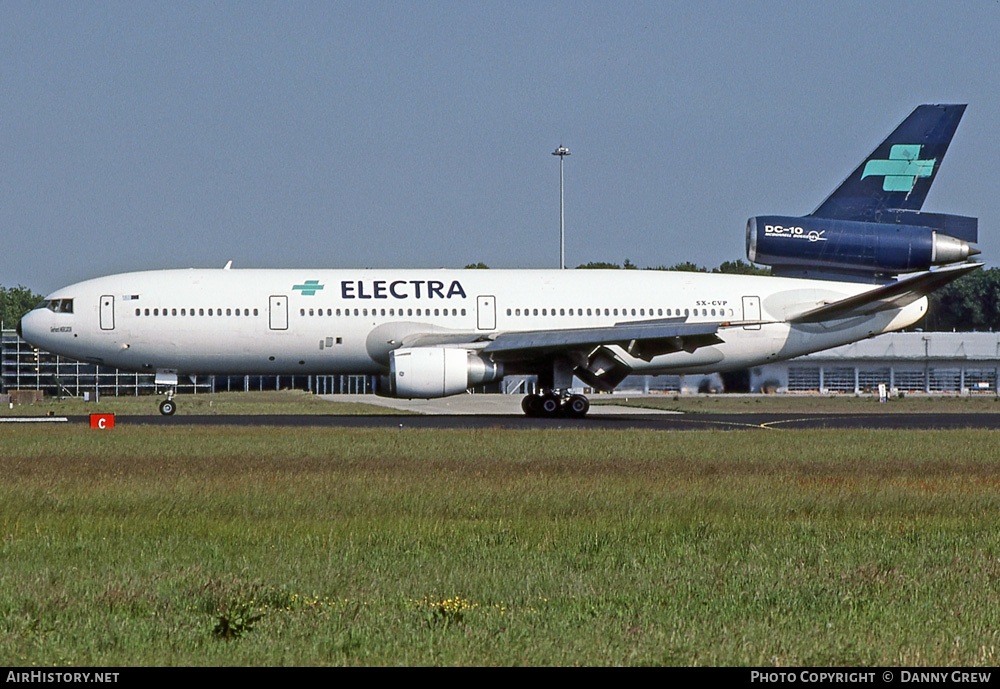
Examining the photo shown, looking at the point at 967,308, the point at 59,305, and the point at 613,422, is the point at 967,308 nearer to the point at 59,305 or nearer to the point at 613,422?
the point at 613,422

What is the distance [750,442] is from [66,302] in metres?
19.5

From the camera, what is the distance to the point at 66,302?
105ft

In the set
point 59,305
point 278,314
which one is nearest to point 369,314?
point 278,314

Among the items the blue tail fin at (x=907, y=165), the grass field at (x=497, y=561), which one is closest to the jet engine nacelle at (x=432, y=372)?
the grass field at (x=497, y=561)

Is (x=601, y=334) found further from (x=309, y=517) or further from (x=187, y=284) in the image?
(x=309, y=517)

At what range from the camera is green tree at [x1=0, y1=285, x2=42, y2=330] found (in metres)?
113

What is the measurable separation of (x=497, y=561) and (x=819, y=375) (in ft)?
225

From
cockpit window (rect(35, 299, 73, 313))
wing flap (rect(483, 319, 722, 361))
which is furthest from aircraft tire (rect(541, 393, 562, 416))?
cockpit window (rect(35, 299, 73, 313))

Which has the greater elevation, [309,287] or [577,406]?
Answer: [309,287]

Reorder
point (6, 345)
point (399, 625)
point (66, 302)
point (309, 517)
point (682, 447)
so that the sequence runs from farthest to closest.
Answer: point (6, 345) < point (66, 302) < point (682, 447) < point (309, 517) < point (399, 625)

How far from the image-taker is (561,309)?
32406 millimetres

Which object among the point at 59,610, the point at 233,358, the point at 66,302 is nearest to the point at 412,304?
the point at 233,358

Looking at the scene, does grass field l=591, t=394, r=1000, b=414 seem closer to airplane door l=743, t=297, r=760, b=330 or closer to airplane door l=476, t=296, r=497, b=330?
airplane door l=743, t=297, r=760, b=330

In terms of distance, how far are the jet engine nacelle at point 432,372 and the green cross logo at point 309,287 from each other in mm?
3266
